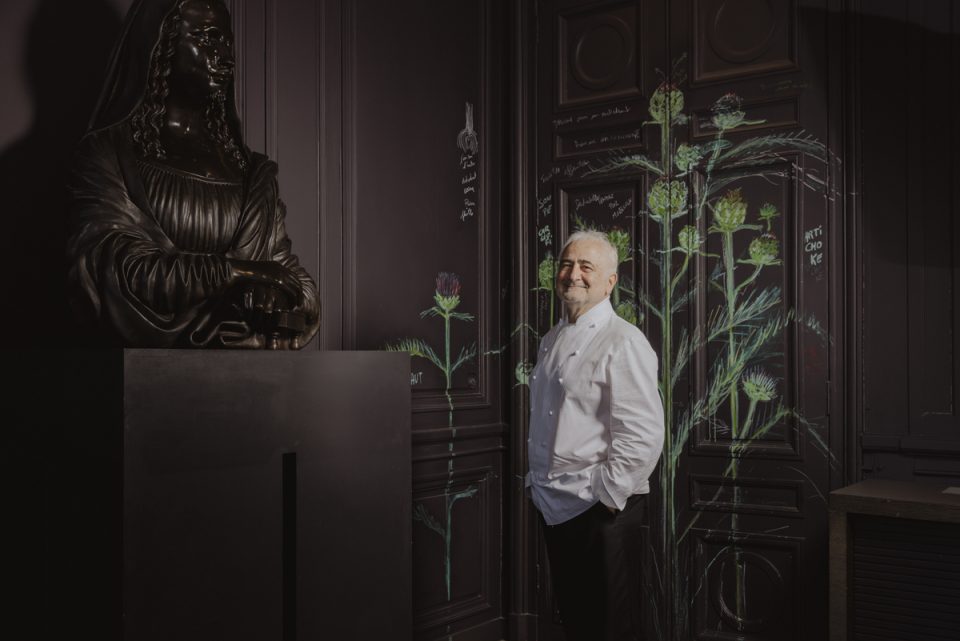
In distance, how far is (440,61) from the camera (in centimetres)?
375

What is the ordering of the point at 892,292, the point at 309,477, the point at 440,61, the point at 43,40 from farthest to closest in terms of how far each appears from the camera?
the point at 440,61 → the point at 892,292 → the point at 43,40 → the point at 309,477

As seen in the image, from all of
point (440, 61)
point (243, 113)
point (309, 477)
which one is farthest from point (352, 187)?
point (309, 477)

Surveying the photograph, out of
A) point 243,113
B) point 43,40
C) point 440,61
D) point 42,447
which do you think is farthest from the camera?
point 440,61

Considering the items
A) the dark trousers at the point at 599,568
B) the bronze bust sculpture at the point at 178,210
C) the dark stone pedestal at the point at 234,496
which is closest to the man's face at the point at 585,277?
the dark trousers at the point at 599,568

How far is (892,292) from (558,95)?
167cm

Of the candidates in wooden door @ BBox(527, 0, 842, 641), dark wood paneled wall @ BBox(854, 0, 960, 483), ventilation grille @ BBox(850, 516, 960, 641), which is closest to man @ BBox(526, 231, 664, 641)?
ventilation grille @ BBox(850, 516, 960, 641)

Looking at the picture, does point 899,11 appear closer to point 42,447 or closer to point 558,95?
point 558,95

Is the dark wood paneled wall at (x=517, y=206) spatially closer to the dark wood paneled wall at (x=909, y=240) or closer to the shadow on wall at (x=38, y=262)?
the dark wood paneled wall at (x=909, y=240)

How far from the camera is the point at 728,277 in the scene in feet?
11.6

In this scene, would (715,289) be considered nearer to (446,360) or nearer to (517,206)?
(517,206)

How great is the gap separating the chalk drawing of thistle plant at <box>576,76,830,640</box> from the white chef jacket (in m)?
0.89

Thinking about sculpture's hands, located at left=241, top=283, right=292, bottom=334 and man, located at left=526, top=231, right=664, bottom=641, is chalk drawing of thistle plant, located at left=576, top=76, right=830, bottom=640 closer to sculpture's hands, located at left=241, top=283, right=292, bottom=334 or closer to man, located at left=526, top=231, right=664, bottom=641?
man, located at left=526, top=231, right=664, bottom=641

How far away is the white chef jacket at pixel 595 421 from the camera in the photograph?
8.41ft

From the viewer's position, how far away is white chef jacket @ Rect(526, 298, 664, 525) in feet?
8.41
